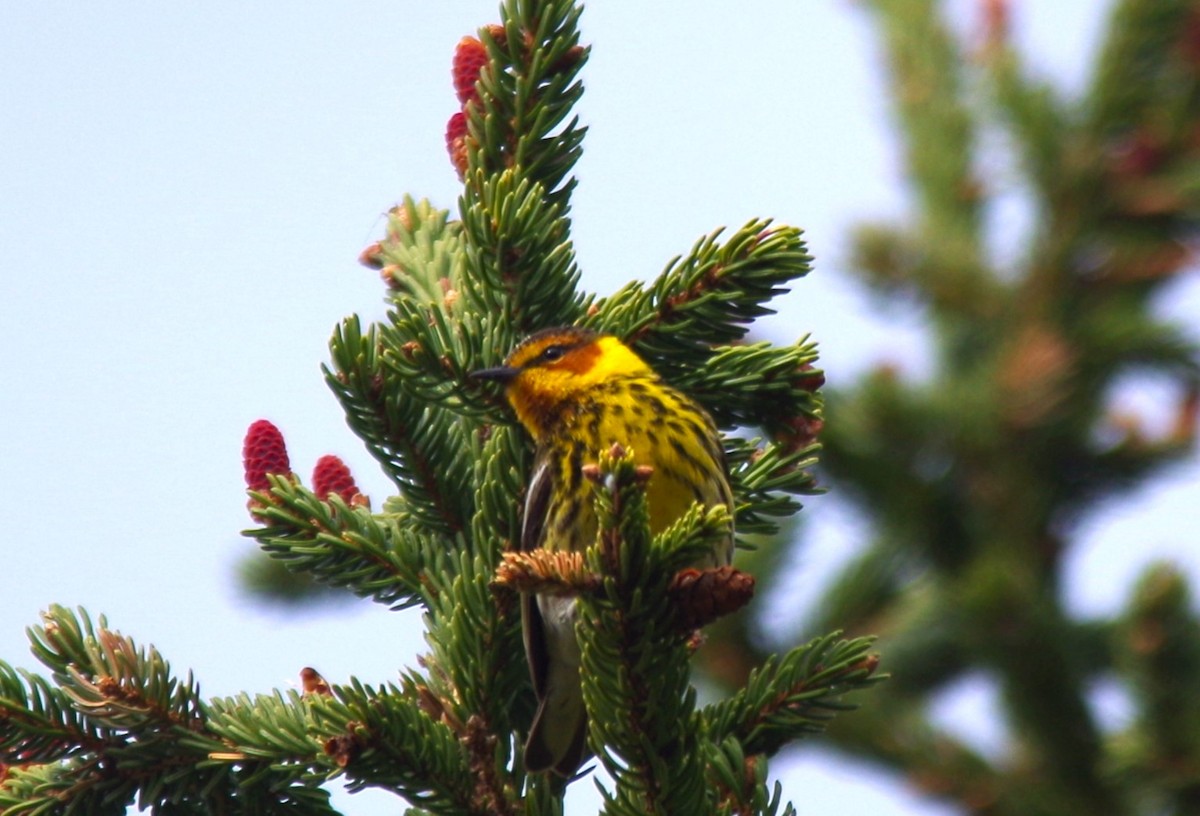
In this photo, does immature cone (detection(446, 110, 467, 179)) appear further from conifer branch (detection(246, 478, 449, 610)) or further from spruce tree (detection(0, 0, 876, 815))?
conifer branch (detection(246, 478, 449, 610))

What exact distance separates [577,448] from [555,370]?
179mm

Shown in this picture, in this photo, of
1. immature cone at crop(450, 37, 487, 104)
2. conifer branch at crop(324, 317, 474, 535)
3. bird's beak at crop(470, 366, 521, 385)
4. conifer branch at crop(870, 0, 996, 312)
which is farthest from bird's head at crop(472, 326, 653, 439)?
conifer branch at crop(870, 0, 996, 312)

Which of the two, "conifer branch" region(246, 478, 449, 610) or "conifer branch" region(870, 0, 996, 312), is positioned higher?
"conifer branch" region(870, 0, 996, 312)

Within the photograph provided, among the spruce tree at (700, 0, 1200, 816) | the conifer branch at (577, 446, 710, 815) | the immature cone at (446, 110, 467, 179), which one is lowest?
the conifer branch at (577, 446, 710, 815)

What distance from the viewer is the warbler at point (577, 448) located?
2.69 m

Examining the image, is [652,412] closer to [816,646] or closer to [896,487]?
[816,646]

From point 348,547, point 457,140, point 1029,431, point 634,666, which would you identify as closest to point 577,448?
point 457,140

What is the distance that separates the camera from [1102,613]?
5445 mm

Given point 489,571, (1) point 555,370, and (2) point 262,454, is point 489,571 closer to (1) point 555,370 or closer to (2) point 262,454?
(2) point 262,454

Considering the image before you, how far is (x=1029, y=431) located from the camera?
5547 millimetres

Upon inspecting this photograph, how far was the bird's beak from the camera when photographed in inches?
98.3

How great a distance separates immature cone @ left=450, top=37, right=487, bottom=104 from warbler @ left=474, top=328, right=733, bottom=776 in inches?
19.6

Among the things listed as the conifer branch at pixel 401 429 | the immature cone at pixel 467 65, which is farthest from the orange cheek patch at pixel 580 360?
the immature cone at pixel 467 65

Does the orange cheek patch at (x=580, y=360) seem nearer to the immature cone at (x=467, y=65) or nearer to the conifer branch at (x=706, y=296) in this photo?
the conifer branch at (x=706, y=296)
